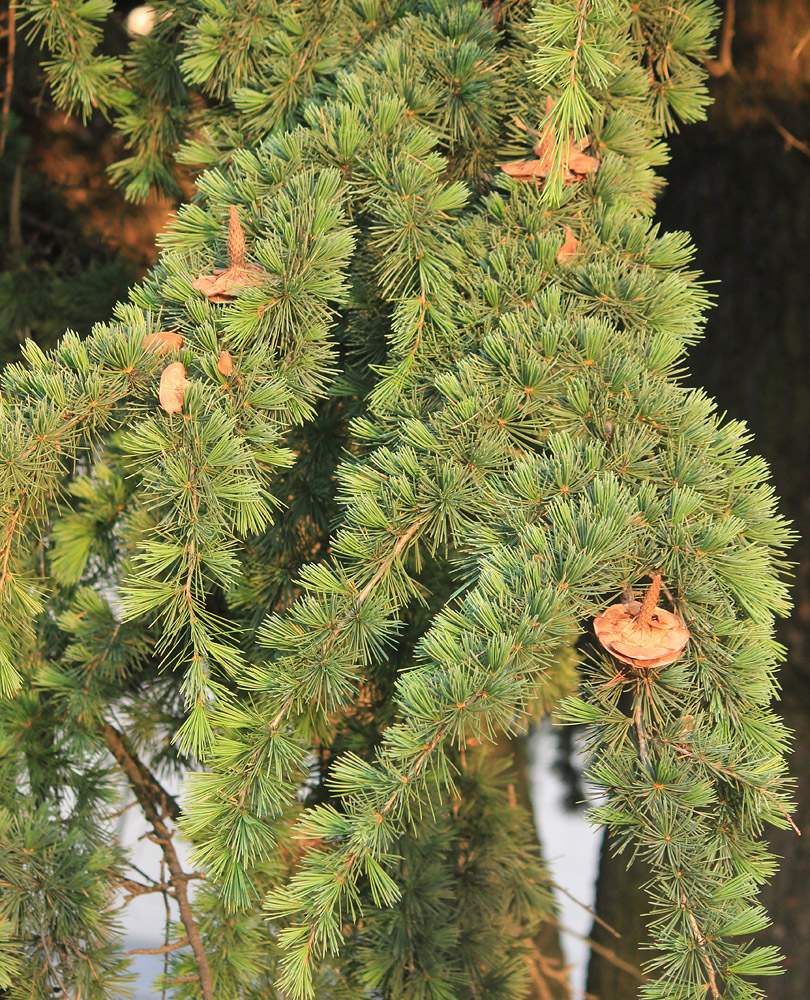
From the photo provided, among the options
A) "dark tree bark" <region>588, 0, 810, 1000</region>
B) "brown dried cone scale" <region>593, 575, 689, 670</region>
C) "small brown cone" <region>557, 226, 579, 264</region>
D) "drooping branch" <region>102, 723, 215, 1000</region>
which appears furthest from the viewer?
"dark tree bark" <region>588, 0, 810, 1000</region>

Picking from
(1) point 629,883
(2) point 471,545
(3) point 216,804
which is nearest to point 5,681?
(3) point 216,804

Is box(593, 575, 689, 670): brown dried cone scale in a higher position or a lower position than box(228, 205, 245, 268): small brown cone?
lower

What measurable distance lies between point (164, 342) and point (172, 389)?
4 centimetres

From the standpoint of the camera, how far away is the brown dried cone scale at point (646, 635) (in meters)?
0.54

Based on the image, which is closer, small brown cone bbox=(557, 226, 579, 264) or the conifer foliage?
the conifer foliage

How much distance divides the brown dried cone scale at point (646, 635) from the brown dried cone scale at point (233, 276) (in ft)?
1.03

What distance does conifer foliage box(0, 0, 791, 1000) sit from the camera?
548mm

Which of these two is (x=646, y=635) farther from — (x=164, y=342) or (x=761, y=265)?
(x=761, y=265)

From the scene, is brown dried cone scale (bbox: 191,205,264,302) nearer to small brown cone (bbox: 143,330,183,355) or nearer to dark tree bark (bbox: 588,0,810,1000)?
small brown cone (bbox: 143,330,183,355)

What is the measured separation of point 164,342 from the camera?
606 mm

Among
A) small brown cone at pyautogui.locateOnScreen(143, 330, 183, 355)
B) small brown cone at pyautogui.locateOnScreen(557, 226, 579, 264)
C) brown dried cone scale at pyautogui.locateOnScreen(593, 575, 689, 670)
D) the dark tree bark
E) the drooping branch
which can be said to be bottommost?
brown dried cone scale at pyautogui.locateOnScreen(593, 575, 689, 670)

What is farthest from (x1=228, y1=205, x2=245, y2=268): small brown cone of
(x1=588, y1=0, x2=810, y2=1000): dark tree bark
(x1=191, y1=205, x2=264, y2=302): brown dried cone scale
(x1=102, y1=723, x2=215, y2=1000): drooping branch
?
(x1=588, y1=0, x2=810, y2=1000): dark tree bark

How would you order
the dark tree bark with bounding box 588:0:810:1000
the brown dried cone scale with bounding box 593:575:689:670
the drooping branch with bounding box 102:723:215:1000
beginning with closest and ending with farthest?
1. the brown dried cone scale with bounding box 593:575:689:670
2. the drooping branch with bounding box 102:723:215:1000
3. the dark tree bark with bounding box 588:0:810:1000

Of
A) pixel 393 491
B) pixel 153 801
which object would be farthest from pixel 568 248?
pixel 153 801
